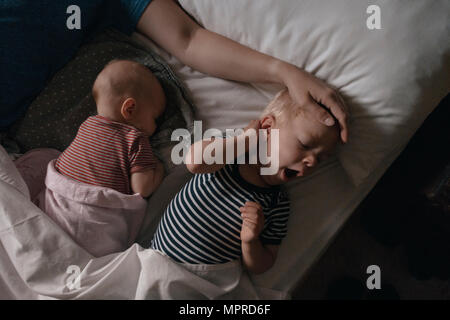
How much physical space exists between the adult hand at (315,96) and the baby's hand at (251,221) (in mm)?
222

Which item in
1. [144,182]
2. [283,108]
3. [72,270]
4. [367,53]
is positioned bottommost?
[72,270]

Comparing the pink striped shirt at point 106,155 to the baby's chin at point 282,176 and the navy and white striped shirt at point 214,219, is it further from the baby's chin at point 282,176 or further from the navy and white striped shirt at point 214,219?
the baby's chin at point 282,176

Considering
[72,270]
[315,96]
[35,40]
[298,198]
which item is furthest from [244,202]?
[35,40]

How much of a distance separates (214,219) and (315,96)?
334 millimetres

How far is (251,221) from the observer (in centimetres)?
76

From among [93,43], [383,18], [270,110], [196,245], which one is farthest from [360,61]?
[93,43]

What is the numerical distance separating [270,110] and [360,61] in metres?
0.21

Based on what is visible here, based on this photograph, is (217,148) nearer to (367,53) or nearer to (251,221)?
(251,221)

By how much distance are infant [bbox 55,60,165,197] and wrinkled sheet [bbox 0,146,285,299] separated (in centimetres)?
14

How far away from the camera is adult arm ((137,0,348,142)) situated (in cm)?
78

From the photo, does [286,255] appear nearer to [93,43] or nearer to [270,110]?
[270,110]

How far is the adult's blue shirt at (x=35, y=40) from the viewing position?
2.88 feet

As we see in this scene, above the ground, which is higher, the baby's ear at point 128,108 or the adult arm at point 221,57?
the adult arm at point 221,57

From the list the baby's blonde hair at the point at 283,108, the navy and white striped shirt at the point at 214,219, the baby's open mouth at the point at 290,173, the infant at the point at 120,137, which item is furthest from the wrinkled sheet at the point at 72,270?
the baby's blonde hair at the point at 283,108
